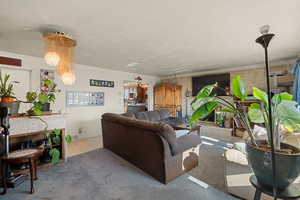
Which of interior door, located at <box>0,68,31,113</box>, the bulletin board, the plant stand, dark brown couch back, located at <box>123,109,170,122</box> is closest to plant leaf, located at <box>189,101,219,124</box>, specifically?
the plant stand

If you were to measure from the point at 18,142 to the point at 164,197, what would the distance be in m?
2.59

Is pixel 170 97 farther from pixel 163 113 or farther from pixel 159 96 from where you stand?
pixel 163 113

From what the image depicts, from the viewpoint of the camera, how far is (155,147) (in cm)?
196

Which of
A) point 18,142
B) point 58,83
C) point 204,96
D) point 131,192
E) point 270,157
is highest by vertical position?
point 58,83

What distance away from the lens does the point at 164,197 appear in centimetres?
164

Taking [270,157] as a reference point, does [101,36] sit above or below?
above

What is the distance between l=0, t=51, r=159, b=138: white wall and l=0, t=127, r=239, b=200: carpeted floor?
1.52 m

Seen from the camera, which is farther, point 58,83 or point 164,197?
point 58,83

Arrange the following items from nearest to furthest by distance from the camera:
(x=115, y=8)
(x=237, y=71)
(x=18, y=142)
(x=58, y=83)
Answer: (x=115, y=8) < (x=18, y=142) < (x=58, y=83) < (x=237, y=71)

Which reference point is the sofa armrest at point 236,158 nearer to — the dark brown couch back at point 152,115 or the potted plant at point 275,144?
the potted plant at point 275,144

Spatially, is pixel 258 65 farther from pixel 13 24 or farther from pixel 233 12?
pixel 13 24

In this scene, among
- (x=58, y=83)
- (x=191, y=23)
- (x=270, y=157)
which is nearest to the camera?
(x=270, y=157)

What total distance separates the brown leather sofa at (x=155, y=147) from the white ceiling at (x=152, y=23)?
1514mm

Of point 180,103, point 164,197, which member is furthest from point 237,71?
point 164,197
